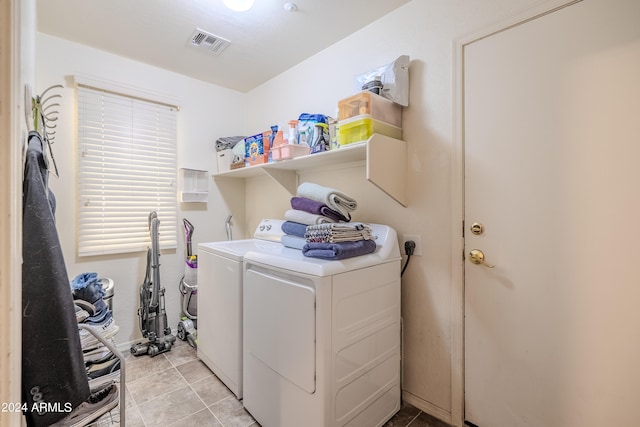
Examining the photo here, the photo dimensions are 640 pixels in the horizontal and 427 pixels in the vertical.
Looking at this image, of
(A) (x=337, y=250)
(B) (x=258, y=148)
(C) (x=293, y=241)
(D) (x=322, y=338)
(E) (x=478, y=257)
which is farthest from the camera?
(B) (x=258, y=148)

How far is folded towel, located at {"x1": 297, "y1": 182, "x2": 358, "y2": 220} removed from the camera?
1677 millimetres

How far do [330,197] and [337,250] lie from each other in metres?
0.42

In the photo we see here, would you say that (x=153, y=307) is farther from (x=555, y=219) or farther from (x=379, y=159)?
(x=555, y=219)

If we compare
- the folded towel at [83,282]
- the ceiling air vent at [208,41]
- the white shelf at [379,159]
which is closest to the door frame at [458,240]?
the white shelf at [379,159]

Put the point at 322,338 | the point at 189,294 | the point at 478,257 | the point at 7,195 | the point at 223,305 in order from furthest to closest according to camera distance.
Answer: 1. the point at 189,294
2. the point at 223,305
3. the point at 478,257
4. the point at 322,338
5. the point at 7,195

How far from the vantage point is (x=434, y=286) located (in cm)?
169

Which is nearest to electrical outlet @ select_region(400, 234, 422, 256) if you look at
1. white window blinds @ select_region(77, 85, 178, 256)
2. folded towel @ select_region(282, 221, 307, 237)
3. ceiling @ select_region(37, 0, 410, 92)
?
folded towel @ select_region(282, 221, 307, 237)

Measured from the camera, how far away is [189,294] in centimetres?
268

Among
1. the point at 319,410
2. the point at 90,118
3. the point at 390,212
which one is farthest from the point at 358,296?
the point at 90,118

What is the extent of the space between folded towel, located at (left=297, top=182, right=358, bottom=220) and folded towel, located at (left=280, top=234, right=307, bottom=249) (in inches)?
10.4

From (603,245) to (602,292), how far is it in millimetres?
204

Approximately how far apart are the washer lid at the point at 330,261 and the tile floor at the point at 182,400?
2.91 ft

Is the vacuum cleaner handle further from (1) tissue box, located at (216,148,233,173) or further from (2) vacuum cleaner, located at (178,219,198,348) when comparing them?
(1) tissue box, located at (216,148,233,173)

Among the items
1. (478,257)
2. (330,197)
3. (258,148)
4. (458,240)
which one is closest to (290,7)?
(258,148)
